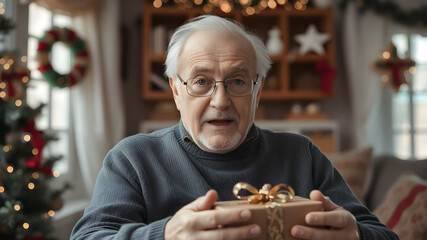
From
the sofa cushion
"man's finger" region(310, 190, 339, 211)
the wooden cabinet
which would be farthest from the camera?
the wooden cabinet

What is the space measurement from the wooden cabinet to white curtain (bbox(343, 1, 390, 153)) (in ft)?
1.02

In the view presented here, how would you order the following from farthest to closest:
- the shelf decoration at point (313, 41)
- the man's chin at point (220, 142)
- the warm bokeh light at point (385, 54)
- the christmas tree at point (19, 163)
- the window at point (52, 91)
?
the warm bokeh light at point (385, 54), the shelf decoration at point (313, 41), the window at point (52, 91), the christmas tree at point (19, 163), the man's chin at point (220, 142)

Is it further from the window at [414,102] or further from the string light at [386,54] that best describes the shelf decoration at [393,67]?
the window at [414,102]

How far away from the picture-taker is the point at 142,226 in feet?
3.28

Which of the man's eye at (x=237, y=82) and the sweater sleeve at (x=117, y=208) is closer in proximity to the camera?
the sweater sleeve at (x=117, y=208)

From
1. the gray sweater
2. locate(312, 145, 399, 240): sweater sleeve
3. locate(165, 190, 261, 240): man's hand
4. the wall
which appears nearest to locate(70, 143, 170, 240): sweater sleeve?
Result: the gray sweater

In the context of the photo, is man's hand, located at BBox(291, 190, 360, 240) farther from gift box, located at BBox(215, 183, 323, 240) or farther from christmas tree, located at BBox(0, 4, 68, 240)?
christmas tree, located at BBox(0, 4, 68, 240)

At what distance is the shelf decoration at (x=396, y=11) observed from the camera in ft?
13.9

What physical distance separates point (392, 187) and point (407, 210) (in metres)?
0.47

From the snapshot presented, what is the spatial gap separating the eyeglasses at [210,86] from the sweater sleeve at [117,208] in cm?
28

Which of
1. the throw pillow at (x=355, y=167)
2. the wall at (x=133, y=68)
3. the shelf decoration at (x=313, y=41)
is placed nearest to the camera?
the throw pillow at (x=355, y=167)

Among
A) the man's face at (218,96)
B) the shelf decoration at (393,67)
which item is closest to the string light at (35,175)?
the man's face at (218,96)

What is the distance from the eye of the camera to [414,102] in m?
4.47

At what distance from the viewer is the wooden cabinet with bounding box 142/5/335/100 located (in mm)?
3961
